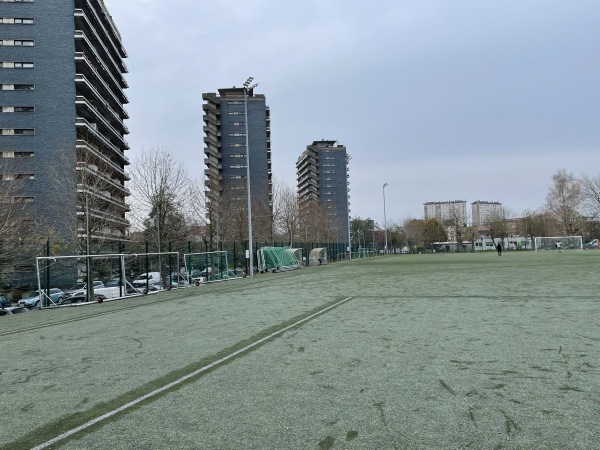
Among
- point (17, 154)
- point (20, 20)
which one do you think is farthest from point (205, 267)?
point (20, 20)

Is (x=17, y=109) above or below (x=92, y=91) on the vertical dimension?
below

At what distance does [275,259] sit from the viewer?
38.6 meters

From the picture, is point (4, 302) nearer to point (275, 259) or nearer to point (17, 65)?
point (275, 259)

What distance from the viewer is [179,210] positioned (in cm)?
3775

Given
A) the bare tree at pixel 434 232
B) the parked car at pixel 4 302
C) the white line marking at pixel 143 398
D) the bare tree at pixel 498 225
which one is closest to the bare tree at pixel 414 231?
the bare tree at pixel 434 232

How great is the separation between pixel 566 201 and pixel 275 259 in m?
69.6

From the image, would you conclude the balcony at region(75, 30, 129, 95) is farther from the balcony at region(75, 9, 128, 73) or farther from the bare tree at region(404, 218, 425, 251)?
the bare tree at region(404, 218, 425, 251)

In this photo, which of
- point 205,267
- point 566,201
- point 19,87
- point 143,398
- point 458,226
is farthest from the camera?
point 458,226

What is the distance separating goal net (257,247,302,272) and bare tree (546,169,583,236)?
214ft

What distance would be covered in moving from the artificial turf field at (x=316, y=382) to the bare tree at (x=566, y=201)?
86.8 metres

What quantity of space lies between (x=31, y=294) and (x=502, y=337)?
28736mm

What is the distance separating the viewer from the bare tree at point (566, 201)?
8562 centimetres

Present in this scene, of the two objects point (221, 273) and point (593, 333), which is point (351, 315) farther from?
point (221, 273)

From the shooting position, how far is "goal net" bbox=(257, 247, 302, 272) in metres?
37.3
